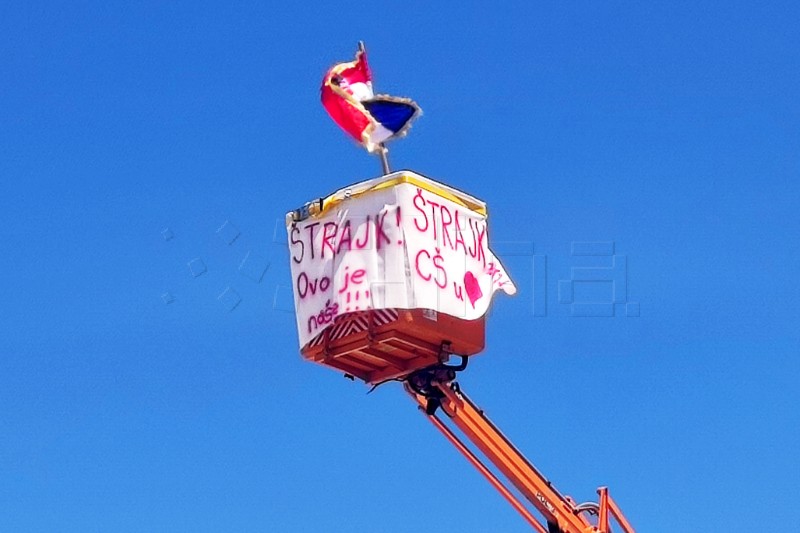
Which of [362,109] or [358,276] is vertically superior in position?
[362,109]

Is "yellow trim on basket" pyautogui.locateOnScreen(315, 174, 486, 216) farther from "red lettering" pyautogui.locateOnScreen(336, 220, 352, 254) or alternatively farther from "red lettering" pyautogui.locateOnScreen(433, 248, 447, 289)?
"red lettering" pyautogui.locateOnScreen(433, 248, 447, 289)

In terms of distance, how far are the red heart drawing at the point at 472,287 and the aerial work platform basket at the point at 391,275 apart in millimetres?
20

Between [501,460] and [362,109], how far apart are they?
7.93 metres

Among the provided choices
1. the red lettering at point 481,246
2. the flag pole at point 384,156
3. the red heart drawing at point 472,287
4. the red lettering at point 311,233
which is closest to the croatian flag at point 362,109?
the flag pole at point 384,156

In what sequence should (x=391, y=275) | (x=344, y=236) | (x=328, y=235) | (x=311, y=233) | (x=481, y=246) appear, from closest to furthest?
(x=391, y=275), (x=344, y=236), (x=328, y=235), (x=311, y=233), (x=481, y=246)

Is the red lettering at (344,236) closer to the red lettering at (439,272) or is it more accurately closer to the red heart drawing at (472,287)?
the red lettering at (439,272)

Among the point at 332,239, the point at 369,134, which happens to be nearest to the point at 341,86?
the point at 369,134

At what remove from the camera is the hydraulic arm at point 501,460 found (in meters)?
26.5

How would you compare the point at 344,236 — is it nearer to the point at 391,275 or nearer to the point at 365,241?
the point at 365,241

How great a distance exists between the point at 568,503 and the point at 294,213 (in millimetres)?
8852

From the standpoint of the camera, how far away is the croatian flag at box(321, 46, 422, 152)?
2602 cm

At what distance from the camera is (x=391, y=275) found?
80.8 feet

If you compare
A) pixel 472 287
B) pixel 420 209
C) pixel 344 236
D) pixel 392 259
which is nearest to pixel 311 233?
pixel 344 236

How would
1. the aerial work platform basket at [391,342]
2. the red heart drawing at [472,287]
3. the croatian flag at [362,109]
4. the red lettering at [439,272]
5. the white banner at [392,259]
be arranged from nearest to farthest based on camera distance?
the white banner at [392,259]
the aerial work platform basket at [391,342]
the red lettering at [439,272]
the red heart drawing at [472,287]
the croatian flag at [362,109]
